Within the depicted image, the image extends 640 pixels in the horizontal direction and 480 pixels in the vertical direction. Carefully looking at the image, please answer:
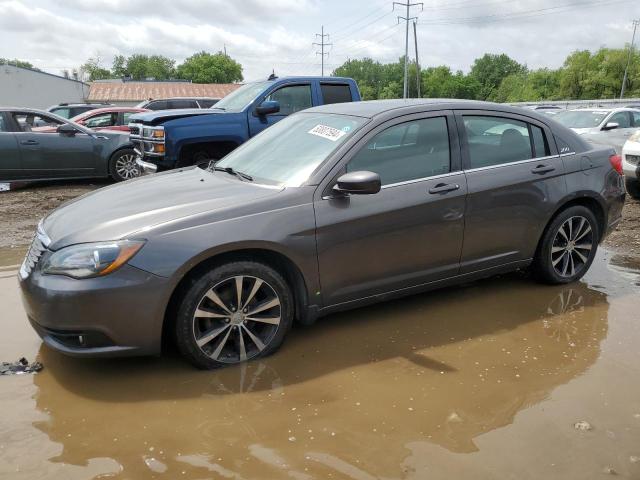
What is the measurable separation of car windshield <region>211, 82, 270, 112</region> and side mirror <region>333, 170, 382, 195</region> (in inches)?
207

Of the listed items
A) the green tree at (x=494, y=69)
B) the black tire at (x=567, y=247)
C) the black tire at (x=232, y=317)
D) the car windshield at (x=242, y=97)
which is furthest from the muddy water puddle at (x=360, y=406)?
the green tree at (x=494, y=69)

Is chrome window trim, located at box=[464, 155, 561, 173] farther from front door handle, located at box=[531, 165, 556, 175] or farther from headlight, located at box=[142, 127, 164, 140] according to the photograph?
headlight, located at box=[142, 127, 164, 140]

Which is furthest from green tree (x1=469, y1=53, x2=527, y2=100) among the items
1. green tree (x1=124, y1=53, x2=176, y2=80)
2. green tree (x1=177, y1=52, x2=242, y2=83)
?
green tree (x1=124, y1=53, x2=176, y2=80)

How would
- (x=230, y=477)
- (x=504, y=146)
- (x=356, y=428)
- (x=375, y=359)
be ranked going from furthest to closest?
(x=504, y=146) < (x=375, y=359) < (x=356, y=428) < (x=230, y=477)

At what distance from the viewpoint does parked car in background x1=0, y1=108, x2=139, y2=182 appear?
9828 millimetres

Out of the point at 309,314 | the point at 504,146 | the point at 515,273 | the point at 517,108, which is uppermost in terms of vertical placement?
the point at 517,108

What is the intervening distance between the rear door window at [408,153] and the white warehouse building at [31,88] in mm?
52628

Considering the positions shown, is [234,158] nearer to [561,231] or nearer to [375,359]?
[375,359]

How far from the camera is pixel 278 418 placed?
116 inches

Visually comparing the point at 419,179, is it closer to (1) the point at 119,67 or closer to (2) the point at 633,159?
(2) the point at 633,159

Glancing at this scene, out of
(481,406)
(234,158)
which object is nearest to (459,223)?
(481,406)

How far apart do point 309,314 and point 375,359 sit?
1.72 ft

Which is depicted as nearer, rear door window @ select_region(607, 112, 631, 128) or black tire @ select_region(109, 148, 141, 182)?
black tire @ select_region(109, 148, 141, 182)

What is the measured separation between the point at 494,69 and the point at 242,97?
127419 mm
